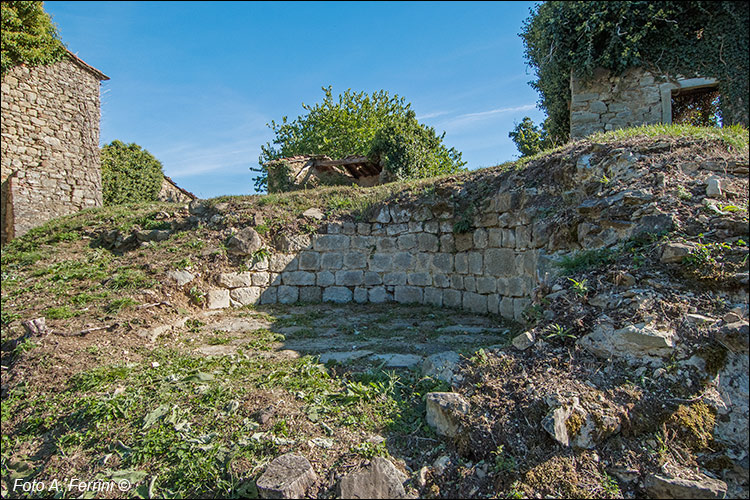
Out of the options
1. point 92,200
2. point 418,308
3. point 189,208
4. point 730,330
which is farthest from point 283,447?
point 92,200

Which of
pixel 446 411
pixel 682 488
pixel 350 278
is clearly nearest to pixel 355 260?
pixel 350 278

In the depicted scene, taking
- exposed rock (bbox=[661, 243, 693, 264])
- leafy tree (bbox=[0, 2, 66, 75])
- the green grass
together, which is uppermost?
leafy tree (bbox=[0, 2, 66, 75])

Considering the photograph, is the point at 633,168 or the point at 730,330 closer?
the point at 730,330

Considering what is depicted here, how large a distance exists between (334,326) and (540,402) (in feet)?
10.8

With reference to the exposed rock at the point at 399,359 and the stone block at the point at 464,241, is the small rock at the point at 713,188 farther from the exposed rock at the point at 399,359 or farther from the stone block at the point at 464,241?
the stone block at the point at 464,241

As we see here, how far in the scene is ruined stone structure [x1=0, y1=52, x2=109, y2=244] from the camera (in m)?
9.95

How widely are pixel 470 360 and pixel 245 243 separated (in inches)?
180

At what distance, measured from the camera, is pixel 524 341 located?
11.0 feet

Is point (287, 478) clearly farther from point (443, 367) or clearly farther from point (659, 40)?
point (659, 40)

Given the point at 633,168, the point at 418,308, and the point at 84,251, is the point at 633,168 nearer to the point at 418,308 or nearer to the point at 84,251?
the point at 418,308

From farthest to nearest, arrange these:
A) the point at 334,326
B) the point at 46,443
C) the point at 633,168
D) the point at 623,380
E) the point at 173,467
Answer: the point at 334,326 → the point at 633,168 → the point at 46,443 → the point at 623,380 → the point at 173,467

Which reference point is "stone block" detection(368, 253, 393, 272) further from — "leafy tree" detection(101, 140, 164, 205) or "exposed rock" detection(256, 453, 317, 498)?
"leafy tree" detection(101, 140, 164, 205)

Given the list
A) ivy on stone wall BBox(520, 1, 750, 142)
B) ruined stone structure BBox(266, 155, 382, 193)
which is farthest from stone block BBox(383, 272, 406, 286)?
ruined stone structure BBox(266, 155, 382, 193)

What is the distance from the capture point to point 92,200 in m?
11.4
